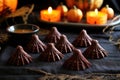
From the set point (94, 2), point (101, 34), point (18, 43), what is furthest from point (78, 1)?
point (18, 43)

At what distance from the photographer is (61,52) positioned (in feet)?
2.38

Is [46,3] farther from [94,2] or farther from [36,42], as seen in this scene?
[36,42]

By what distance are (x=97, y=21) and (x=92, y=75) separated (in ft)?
0.91

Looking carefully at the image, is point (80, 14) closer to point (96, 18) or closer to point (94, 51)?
point (96, 18)

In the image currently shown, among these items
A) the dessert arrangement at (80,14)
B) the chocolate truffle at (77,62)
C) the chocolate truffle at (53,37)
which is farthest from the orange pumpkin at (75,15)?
the chocolate truffle at (77,62)

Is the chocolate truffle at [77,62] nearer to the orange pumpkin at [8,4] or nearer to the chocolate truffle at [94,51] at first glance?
the chocolate truffle at [94,51]

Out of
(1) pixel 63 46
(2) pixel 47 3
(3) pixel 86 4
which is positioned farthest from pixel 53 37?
(2) pixel 47 3

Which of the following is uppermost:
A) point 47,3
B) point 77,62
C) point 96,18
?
point 47,3

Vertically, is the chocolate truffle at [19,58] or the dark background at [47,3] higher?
the dark background at [47,3]

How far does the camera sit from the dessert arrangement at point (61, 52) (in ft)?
2.14

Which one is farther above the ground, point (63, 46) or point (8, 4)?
point (8, 4)

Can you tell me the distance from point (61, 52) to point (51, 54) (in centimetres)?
4

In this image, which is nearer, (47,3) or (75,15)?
(75,15)

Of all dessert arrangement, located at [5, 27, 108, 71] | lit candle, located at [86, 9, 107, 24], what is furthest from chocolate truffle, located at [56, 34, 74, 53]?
lit candle, located at [86, 9, 107, 24]
